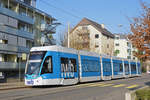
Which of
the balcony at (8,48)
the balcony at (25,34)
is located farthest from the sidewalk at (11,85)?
the balcony at (25,34)

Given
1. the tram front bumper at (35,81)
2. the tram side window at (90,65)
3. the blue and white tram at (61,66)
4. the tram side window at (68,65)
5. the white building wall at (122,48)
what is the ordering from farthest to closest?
the white building wall at (122,48)
the tram side window at (90,65)
the tram side window at (68,65)
the blue and white tram at (61,66)
the tram front bumper at (35,81)

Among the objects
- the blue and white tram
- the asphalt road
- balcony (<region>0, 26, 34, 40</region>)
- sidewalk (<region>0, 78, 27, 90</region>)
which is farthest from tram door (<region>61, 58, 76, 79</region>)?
balcony (<region>0, 26, 34, 40</region>)

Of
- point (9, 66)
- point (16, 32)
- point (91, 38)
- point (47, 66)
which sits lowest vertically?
point (9, 66)

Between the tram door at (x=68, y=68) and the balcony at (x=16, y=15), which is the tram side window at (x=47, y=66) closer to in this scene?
the tram door at (x=68, y=68)

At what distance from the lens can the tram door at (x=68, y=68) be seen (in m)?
19.5

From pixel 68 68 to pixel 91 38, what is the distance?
1701 inches

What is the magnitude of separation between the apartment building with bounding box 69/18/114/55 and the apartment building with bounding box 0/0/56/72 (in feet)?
27.0

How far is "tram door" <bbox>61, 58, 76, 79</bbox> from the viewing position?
19.5 metres

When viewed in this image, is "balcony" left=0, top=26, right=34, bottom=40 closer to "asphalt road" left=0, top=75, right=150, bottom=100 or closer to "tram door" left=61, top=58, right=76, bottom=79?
"tram door" left=61, top=58, right=76, bottom=79

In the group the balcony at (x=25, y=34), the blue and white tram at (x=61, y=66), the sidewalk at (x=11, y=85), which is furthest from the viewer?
the balcony at (x=25, y=34)

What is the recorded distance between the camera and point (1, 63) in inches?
1182

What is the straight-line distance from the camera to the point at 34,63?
1834cm

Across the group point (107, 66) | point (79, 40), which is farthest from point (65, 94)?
point (79, 40)

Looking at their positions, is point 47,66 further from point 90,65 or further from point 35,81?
point 90,65
